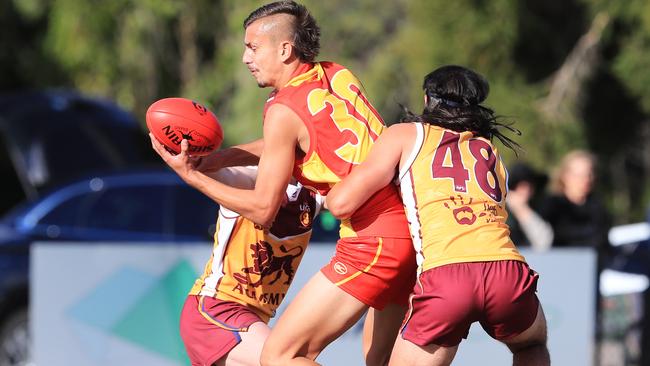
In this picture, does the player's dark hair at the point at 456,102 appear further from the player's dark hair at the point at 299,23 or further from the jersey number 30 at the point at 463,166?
the player's dark hair at the point at 299,23

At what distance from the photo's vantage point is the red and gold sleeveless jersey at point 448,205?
4.49m

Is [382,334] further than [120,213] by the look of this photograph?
No

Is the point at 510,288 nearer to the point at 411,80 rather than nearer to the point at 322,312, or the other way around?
the point at 322,312

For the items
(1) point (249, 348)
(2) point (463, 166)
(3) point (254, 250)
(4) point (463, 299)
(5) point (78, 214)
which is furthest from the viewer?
(5) point (78, 214)

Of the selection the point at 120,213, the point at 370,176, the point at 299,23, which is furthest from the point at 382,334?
the point at 120,213

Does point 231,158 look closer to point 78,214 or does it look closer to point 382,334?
point 382,334

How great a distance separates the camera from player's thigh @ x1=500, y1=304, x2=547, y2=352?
15.3ft

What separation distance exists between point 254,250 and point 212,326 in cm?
38

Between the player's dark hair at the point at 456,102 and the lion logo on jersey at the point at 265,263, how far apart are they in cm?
90

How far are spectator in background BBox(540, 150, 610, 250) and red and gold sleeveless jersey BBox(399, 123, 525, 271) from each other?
13.3ft

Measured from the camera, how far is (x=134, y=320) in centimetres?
766

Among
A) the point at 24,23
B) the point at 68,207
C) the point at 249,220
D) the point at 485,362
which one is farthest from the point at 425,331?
the point at 24,23

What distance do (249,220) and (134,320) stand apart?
3.01m

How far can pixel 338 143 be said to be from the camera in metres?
4.63
